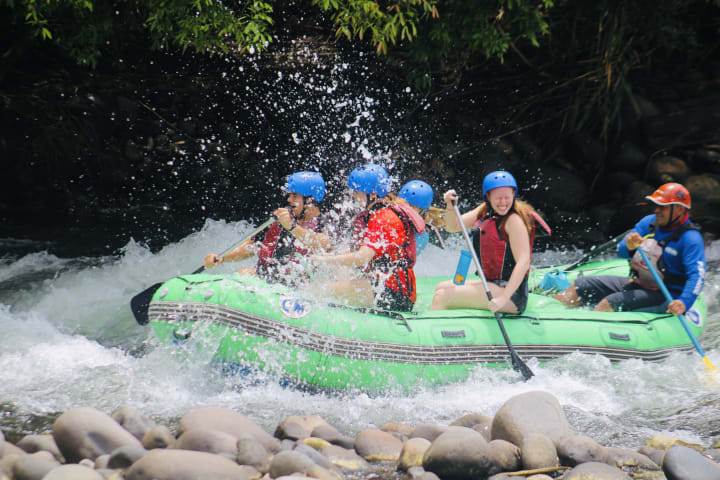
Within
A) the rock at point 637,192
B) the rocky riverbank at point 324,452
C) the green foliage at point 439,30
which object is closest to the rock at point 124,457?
the rocky riverbank at point 324,452

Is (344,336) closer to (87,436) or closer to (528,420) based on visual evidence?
(528,420)

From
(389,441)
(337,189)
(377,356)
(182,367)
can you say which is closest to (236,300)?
(182,367)

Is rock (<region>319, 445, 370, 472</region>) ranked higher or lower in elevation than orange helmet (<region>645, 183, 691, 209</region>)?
lower

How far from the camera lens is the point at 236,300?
4.12 metres

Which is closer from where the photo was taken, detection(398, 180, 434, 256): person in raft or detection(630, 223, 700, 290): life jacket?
detection(398, 180, 434, 256): person in raft

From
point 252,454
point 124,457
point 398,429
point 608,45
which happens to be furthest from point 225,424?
point 608,45

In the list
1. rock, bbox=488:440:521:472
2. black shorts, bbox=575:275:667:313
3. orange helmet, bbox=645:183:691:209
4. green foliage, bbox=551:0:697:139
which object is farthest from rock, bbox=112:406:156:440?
green foliage, bbox=551:0:697:139

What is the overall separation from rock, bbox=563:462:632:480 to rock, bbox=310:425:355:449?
42.8 inches

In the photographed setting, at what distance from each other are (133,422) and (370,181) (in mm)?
2190

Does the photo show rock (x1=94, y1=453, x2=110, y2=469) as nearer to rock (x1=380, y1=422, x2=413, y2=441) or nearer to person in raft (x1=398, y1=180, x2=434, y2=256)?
rock (x1=380, y1=422, x2=413, y2=441)

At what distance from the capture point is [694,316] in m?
5.16

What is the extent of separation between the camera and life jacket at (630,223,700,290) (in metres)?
5.09

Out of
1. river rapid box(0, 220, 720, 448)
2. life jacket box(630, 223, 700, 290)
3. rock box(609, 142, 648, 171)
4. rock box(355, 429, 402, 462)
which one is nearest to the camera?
rock box(355, 429, 402, 462)

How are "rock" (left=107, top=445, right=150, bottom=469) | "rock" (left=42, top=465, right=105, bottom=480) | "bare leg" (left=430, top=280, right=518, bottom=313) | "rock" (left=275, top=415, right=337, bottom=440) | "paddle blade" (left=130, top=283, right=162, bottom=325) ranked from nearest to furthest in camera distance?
"rock" (left=42, top=465, right=105, bottom=480)
"rock" (left=107, top=445, right=150, bottom=469)
"rock" (left=275, top=415, right=337, bottom=440)
"paddle blade" (left=130, top=283, right=162, bottom=325)
"bare leg" (left=430, top=280, right=518, bottom=313)
